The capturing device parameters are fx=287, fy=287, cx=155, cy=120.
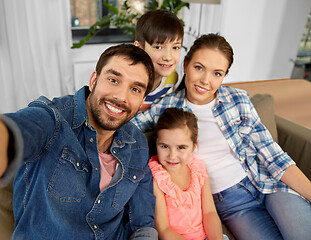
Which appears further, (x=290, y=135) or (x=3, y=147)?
(x=290, y=135)

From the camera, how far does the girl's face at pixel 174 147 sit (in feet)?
4.01

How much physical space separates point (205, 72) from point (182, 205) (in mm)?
603

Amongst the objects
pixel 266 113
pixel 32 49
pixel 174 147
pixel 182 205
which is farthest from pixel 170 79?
pixel 32 49

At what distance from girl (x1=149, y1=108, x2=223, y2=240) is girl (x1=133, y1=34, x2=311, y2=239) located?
5.8 inches

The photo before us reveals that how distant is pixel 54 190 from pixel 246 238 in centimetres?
86

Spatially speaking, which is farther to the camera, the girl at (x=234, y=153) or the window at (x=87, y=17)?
the window at (x=87, y=17)

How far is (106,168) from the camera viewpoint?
1062 mm

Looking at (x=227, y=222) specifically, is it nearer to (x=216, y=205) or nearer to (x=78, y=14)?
(x=216, y=205)

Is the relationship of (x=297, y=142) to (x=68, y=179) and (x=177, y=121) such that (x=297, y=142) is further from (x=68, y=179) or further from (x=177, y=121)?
(x=68, y=179)

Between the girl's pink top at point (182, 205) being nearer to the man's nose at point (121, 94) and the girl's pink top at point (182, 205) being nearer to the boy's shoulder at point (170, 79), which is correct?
the man's nose at point (121, 94)

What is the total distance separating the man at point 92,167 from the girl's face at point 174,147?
133 mm

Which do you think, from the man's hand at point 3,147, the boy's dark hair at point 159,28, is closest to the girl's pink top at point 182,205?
the boy's dark hair at point 159,28

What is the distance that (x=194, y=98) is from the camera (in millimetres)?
1381

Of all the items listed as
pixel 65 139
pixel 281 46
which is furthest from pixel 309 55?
pixel 65 139
